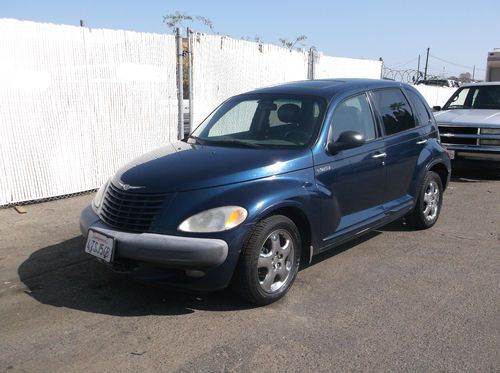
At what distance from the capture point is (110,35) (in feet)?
25.1

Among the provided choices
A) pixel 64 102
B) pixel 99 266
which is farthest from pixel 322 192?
pixel 64 102

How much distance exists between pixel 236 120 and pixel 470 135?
19.9 feet

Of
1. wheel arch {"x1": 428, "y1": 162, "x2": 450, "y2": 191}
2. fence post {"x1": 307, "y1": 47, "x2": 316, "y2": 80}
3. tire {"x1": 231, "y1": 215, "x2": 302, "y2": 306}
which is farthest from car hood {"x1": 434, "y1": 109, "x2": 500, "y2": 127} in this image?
tire {"x1": 231, "y1": 215, "x2": 302, "y2": 306}

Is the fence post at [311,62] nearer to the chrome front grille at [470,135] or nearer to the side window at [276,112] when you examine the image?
the chrome front grille at [470,135]

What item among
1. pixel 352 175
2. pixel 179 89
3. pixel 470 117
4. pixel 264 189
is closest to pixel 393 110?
pixel 352 175

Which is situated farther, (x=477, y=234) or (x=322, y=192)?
(x=477, y=234)

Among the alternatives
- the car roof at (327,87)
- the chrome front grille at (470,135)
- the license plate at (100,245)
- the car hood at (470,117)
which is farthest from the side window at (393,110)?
the car hood at (470,117)

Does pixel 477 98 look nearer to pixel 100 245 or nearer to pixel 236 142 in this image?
pixel 236 142

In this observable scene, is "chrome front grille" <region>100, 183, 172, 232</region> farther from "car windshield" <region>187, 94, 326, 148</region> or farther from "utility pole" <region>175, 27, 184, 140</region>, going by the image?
"utility pole" <region>175, 27, 184, 140</region>

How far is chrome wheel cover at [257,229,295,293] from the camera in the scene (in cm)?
399

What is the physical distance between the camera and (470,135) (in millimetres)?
9672

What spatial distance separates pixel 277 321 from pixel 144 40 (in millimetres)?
5693

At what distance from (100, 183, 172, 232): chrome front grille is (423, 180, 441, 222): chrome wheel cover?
351 centimetres

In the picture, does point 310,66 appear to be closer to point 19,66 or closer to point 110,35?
point 110,35
